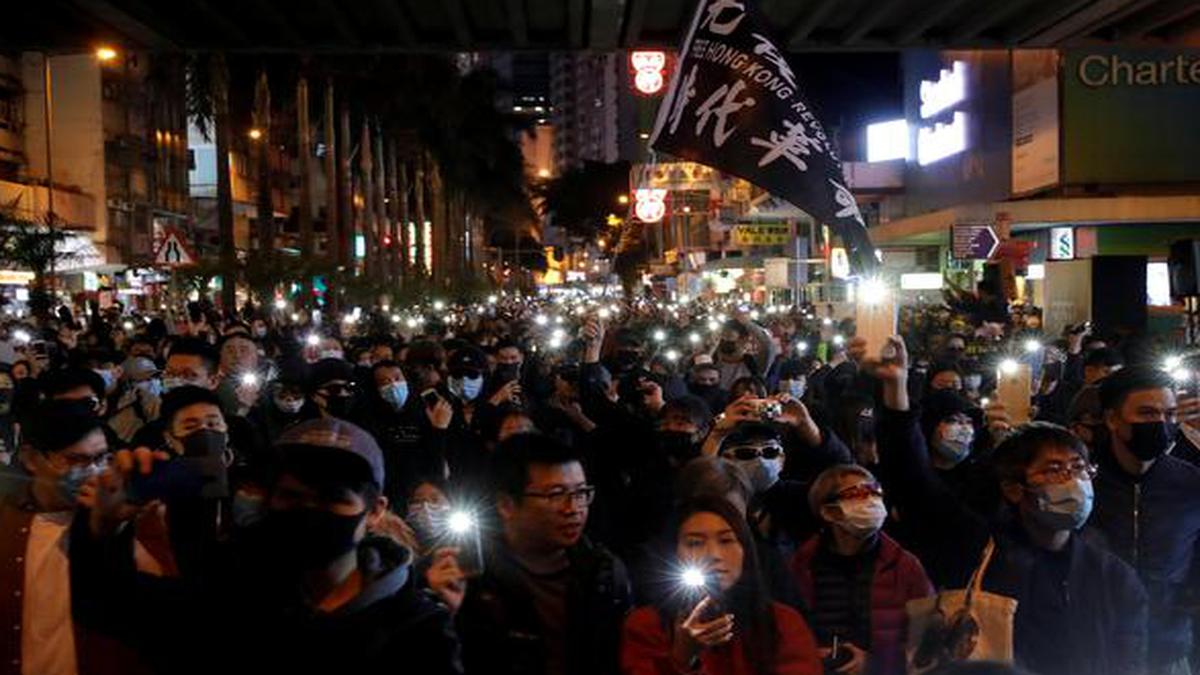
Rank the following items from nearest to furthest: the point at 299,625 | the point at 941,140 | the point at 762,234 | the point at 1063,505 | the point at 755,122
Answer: the point at 299,625
the point at 1063,505
the point at 755,122
the point at 941,140
the point at 762,234

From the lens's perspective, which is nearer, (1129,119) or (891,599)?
(891,599)

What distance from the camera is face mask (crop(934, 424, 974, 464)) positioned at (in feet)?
22.1

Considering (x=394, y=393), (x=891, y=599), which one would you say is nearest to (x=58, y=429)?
(x=891, y=599)

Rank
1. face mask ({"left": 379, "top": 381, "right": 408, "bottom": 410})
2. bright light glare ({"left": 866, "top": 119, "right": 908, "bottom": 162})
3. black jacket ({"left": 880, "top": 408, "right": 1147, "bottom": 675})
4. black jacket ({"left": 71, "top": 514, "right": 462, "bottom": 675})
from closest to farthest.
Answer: black jacket ({"left": 71, "top": 514, "right": 462, "bottom": 675}) → black jacket ({"left": 880, "top": 408, "right": 1147, "bottom": 675}) → face mask ({"left": 379, "top": 381, "right": 408, "bottom": 410}) → bright light glare ({"left": 866, "top": 119, "right": 908, "bottom": 162})

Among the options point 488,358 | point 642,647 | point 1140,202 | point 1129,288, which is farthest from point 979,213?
point 642,647

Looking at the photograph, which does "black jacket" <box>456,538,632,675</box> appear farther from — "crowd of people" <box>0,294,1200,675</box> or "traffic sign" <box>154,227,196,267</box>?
"traffic sign" <box>154,227,196,267</box>

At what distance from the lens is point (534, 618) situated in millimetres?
3756

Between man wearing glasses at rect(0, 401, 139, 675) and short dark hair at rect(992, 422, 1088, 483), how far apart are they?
2.96 metres

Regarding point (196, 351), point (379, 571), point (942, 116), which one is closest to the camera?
point (379, 571)

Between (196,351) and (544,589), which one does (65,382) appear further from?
(544,589)

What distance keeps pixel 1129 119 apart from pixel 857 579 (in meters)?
30.5

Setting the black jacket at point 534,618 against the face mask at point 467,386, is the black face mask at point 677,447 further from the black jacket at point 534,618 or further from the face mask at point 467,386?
the face mask at point 467,386

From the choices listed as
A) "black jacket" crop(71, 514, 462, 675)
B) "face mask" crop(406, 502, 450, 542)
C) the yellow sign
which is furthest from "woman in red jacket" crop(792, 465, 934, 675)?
the yellow sign

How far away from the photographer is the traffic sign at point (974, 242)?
25.0 metres
